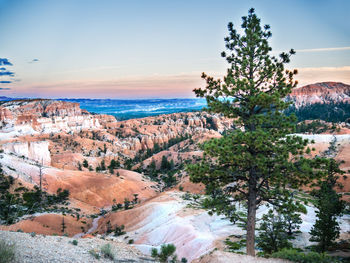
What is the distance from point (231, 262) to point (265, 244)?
23.0ft

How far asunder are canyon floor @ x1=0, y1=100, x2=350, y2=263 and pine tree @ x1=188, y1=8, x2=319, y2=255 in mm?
1498

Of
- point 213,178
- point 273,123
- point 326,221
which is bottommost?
point 326,221

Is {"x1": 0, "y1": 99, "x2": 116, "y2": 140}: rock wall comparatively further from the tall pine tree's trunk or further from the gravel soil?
the tall pine tree's trunk

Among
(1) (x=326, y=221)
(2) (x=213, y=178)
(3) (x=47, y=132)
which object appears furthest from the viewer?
(3) (x=47, y=132)

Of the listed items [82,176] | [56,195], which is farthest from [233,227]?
[82,176]

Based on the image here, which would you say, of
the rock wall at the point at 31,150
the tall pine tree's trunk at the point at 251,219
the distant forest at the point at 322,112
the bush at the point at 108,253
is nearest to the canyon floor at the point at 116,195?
the rock wall at the point at 31,150

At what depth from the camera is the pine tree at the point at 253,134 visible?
11102mm

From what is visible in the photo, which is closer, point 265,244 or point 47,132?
point 265,244

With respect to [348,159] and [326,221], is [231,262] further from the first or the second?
[348,159]

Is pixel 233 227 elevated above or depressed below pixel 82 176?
above

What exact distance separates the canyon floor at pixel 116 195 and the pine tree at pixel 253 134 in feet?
4.91

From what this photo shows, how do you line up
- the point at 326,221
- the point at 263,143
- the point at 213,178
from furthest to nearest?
the point at 326,221
the point at 213,178
the point at 263,143

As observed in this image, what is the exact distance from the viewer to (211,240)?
19.5 metres

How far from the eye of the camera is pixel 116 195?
179ft
